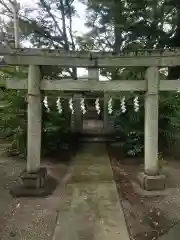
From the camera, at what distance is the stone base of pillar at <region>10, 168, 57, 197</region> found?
16.1 ft

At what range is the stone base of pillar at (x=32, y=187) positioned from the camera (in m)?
4.91

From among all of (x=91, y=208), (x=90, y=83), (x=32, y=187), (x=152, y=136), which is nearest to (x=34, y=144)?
(x=32, y=187)

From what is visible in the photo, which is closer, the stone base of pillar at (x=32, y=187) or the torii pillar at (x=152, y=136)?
the stone base of pillar at (x=32, y=187)

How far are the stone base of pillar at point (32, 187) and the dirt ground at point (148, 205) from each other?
4.59ft

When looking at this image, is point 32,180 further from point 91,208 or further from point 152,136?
point 152,136

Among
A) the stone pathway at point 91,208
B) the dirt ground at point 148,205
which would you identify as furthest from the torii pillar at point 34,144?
the dirt ground at point 148,205

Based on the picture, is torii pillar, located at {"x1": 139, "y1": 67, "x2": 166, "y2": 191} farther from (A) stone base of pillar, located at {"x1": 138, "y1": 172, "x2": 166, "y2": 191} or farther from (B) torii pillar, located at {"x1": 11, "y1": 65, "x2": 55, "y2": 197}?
(B) torii pillar, located at {"x1": 11, "y1": 65, "x2": 55, "y2": 197}

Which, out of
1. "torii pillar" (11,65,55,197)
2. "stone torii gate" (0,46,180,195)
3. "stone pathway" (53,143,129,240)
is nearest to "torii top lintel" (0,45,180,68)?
"stone torii gate" (0,46,180,195)

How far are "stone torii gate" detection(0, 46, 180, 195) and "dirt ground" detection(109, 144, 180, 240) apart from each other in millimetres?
296

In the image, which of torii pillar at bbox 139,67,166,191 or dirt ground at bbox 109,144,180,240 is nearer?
dirt ground at bbox 109,144,180,240

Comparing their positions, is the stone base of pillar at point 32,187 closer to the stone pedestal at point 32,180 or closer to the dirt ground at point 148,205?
the stone pedestal at point 32,180

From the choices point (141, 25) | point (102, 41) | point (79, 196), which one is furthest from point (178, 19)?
point (79, 196)

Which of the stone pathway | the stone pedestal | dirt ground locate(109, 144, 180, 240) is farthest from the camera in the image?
the stone pedestal

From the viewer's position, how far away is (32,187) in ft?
16.5
